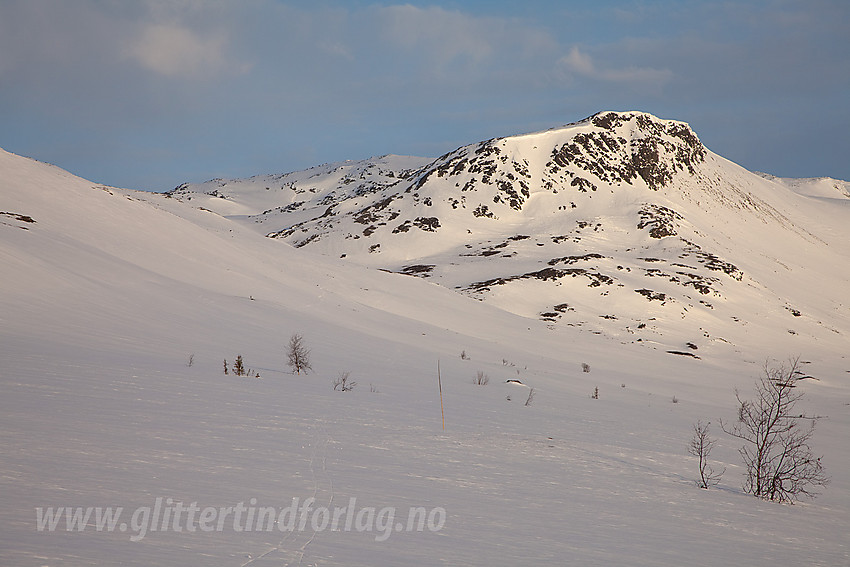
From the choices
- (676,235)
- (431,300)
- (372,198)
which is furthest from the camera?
(372,198)

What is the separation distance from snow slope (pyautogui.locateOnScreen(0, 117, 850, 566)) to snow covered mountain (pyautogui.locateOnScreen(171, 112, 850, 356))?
78.9 ft

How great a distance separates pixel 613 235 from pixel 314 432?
231ft

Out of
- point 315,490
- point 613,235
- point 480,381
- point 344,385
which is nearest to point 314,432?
point 315,490

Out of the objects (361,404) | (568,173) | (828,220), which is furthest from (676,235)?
(361,404)

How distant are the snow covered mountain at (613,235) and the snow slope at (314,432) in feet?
78.9

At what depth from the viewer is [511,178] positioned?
86750 mm

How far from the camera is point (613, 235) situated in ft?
241

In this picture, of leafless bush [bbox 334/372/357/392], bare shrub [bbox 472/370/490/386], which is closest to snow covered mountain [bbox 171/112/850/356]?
bare shrub [bbox 472/370/490/386]

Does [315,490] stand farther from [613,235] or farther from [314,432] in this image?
[613,235]

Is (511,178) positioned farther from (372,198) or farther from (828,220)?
(828,220)

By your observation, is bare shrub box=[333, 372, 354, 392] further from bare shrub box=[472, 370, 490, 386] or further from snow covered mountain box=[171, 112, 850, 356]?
snow covered mountain box=[171, 112, 850, 356]

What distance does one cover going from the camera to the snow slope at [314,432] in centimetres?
477

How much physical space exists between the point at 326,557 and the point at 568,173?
90.1 metres

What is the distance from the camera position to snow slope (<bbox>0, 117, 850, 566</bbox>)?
4.77 meters
